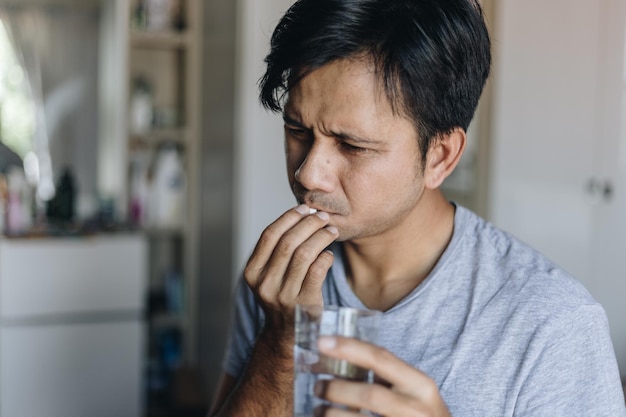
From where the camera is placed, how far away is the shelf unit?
3254 millimetres

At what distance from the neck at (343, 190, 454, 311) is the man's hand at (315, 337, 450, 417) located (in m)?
0.44

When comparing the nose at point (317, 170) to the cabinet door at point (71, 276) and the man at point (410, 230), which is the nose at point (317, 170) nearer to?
the man at point (410, 230)

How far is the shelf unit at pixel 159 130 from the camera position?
10.7ft

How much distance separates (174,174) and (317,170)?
238cm

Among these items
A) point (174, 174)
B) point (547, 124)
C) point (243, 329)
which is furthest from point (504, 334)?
point (174, 174)

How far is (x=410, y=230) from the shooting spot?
117 centimetres

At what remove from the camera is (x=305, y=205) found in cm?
106

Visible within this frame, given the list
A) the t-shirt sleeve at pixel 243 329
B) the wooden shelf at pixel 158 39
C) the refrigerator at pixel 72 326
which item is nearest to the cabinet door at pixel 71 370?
the refrigerator at pixel 72 326

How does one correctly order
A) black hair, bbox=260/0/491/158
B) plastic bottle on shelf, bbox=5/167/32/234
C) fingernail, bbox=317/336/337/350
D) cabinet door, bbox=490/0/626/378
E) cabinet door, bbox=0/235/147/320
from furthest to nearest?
plastic bottle on shelf, bbox=5/167/32/234, cabinet door, bbox=0/235/147/320, cabinet door, bbox=490/0/626/378, black hair, bbox=260/0/491/158, fingernail, bbox=317/336/337/350

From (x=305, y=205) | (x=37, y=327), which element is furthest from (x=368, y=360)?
(x=37, y=327)

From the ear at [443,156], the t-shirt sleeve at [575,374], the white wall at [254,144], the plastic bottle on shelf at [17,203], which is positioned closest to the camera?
the t-shirt sleeve at [575,374]

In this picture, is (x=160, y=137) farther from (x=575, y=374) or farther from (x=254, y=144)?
(x=575, y=374)

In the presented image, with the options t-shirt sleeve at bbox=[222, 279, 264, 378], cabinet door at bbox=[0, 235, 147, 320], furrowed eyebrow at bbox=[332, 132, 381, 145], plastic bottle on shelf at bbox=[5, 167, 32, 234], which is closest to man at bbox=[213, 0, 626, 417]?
furrowed eyebrow at bbox=[332, 132, 381, 145]

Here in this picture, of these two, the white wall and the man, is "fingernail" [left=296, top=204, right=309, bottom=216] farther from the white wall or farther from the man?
the white wall
